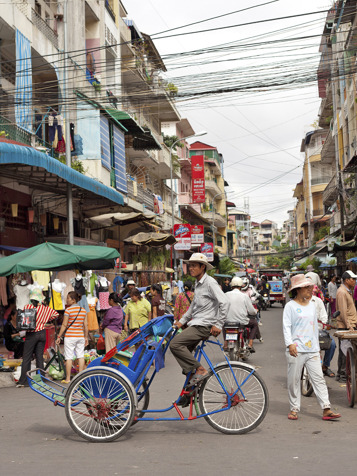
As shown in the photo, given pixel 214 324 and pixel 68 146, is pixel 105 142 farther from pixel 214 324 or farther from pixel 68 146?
pixel 214 324

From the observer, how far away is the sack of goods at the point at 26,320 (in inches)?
406

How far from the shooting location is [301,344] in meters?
7.14

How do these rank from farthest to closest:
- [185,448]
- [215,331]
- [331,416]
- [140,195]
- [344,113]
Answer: [344,113] < [140,195] < [331,416] < [215,331] < [185,448]

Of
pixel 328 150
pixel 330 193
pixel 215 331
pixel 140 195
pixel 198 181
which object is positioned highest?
pixel 328 150

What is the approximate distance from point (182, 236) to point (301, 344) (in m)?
21.5

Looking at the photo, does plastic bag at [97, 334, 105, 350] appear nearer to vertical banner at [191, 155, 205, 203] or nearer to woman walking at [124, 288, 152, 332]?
woman walking at [124, 288, 152, 332]

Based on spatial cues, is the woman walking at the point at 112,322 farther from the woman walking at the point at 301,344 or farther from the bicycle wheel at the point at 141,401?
the woman walking at the point at 301,344

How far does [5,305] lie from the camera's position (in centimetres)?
1409

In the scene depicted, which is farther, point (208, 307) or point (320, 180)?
point (320, 180)

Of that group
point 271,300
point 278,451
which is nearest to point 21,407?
point 278,451

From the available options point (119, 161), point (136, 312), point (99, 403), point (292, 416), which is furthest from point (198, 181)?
point (99, 403)

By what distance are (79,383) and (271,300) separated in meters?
34.8

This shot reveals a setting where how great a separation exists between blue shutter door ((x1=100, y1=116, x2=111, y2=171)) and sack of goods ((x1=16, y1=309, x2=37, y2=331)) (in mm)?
14444

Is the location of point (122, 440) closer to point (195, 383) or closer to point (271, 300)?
point (195, 383)
